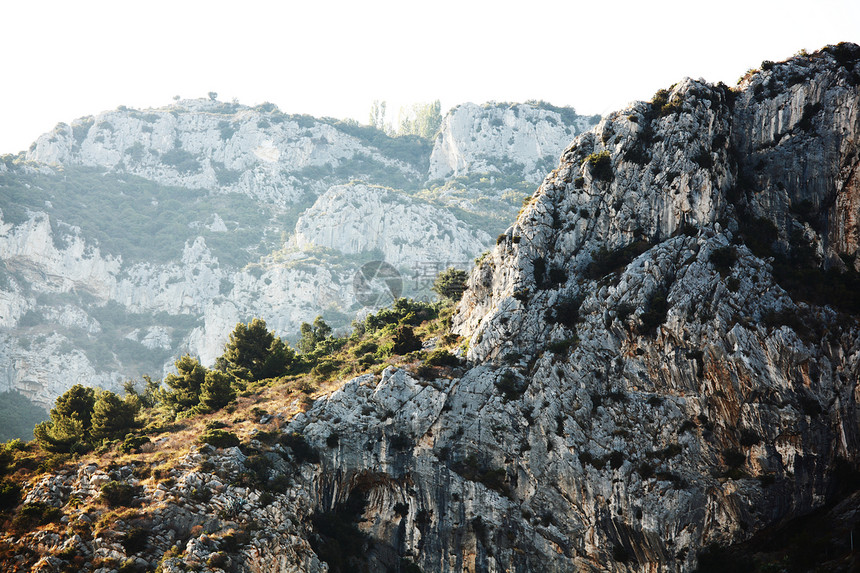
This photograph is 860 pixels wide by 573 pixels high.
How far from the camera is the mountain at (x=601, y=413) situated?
43.1m

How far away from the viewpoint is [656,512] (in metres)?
45.5

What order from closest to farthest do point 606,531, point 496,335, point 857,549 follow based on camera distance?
point 857,549
point 606,531
point 496,335

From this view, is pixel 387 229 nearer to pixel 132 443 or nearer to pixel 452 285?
pixel 452 285

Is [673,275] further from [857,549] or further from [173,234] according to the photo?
[173,234]

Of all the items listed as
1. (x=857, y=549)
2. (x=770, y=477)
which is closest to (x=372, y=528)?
(x=770, y=477)

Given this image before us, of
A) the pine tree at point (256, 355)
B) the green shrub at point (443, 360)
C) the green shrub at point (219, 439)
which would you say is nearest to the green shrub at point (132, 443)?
the green shrub at point (219, 439)

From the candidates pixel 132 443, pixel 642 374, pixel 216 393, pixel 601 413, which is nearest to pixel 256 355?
pixel 216 393

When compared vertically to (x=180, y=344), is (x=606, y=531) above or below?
below

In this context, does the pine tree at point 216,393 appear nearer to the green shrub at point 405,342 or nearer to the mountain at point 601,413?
the mountain at point 601,413

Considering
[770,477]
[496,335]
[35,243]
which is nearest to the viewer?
[770,477]

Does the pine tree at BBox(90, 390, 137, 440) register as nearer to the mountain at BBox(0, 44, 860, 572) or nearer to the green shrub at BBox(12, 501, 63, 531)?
the mountain at BBox(0, 44, 860, 572)

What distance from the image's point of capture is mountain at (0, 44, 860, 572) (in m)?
43.1

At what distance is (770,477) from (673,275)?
18.0 meters

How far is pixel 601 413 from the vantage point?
5059 centimetres
